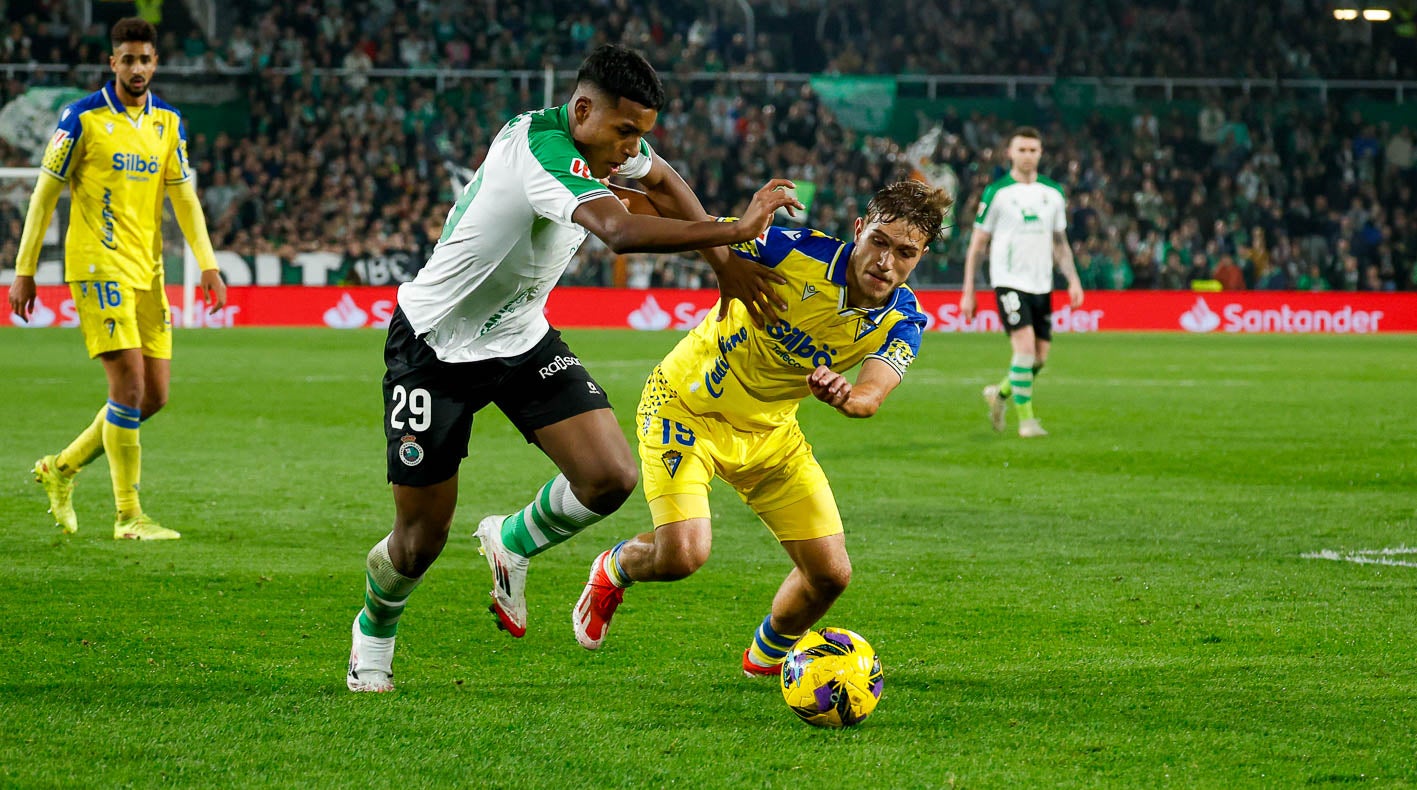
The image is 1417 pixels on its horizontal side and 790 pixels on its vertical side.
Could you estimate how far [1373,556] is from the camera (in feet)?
24.5

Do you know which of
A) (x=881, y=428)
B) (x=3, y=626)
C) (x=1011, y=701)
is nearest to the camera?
(x=1011, y=701)

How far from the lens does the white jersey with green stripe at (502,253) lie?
448 cm

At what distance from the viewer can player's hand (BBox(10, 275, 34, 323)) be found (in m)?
7.28

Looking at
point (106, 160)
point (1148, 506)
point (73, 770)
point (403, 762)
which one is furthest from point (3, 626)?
point (1148, 506)

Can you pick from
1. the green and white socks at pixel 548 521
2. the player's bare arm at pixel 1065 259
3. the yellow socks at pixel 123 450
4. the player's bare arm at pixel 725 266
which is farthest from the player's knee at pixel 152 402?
the player's bare arm at pixel 1065 259

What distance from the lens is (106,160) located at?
A: 767cm

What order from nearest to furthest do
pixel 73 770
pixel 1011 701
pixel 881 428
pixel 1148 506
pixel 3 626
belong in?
pixel 73 770, pixel 1011 701, pixel 3 626, pixel 1148 506, pixel 881 428

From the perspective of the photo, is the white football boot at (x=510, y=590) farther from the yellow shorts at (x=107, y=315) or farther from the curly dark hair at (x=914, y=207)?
the yellow shorts at (x=107, y=315)

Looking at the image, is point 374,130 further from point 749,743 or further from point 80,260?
point 749,743

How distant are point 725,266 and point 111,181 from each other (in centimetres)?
406

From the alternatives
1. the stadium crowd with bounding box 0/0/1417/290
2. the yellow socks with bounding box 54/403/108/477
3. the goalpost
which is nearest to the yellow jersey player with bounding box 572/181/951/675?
the yellow socks with bounding box 54/403/108/477

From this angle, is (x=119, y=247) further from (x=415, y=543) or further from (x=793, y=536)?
(x=793, y=536)

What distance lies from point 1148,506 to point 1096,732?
16.5ft

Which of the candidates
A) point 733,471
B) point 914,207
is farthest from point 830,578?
point 914,207
